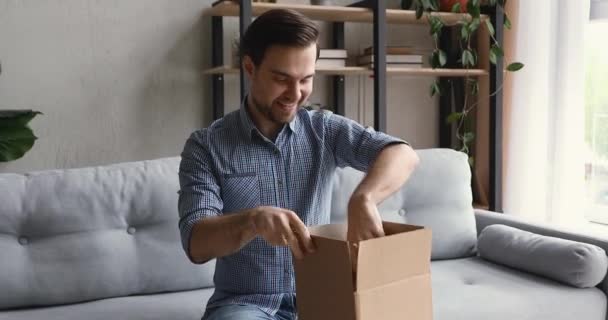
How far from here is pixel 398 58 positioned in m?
2.93

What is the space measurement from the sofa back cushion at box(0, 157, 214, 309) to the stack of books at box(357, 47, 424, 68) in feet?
4.13

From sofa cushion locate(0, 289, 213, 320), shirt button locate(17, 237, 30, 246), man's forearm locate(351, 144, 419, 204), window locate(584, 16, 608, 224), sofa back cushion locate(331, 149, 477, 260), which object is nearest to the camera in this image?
man's forearm locate(351, 144, 419, 204)

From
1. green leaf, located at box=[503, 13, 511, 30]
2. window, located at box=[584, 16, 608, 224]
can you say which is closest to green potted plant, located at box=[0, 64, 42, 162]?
green leaf, located at box=[503, 13, 511, 30]

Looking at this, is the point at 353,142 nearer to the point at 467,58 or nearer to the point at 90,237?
the point at 90,237

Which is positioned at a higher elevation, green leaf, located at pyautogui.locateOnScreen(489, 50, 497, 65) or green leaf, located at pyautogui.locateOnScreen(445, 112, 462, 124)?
green leaf, located at pyautogui.locateOnScreen(489, 50, 497, 65)

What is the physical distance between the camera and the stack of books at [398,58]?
9.55 feet

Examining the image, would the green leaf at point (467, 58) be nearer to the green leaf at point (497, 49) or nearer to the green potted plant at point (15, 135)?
the green leaf at point (497, 49)

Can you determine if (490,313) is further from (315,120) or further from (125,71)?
(125,71)

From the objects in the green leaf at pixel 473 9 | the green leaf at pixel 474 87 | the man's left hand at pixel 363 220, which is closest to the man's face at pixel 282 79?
the man's left hand at pixel 363 220

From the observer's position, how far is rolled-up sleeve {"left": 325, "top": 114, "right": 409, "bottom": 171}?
1.54 metres

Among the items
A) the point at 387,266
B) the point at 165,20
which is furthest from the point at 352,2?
the point at 387,266

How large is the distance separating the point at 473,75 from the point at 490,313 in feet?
5.44

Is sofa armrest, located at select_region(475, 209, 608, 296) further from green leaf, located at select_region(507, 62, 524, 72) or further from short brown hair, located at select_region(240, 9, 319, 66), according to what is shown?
short brown hair, located at select_region(240, 9, 319, 66)

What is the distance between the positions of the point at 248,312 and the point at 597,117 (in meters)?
2.12
